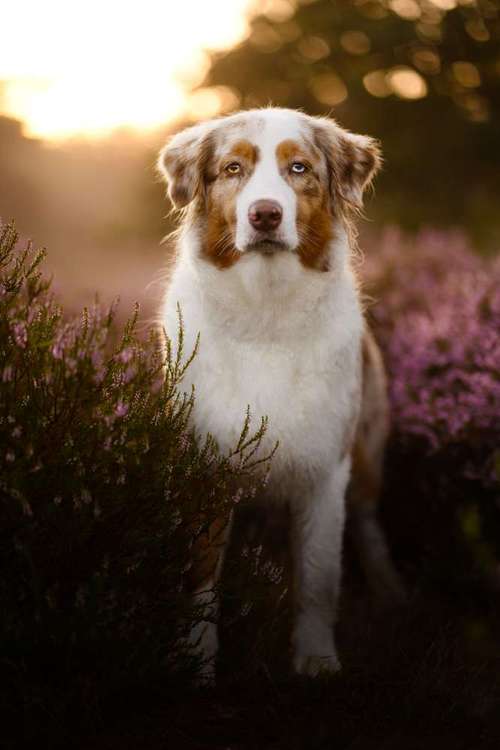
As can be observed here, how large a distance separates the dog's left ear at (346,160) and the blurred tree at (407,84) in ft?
14.2

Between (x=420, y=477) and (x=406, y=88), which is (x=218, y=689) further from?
(x=406, y=88)

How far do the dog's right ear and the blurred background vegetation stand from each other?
273cm

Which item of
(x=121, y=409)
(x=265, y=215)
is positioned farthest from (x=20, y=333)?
(x=265, y=215)

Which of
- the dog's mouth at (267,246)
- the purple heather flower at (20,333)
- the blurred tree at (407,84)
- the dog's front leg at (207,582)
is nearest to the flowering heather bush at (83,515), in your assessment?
the purple heather flower at (20,333)

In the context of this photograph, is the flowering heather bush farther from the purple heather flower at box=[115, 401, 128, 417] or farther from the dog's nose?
the dog's nose

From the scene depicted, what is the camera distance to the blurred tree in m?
7.48

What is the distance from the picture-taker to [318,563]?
11.1 ft

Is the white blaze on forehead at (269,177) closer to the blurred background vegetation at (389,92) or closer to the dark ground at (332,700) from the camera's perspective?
the dark ground at (332,700)

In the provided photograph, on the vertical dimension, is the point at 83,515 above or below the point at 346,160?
below

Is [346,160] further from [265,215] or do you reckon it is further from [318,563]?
[318,563]

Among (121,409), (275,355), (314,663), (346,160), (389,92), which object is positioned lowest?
(314,663)

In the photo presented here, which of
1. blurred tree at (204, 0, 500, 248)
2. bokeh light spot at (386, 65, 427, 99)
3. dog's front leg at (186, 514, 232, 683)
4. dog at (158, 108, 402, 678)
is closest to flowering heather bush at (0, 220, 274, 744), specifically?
dog's front leg at (186, 514, 232, 683)

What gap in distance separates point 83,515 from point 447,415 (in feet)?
7.64

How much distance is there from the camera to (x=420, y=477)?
441 cm
